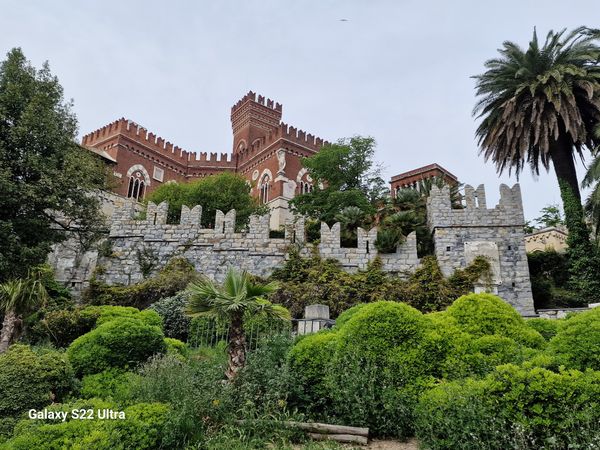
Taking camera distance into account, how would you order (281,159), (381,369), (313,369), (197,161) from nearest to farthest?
(381,369) → (313,369) → (281,159) → (197,161)

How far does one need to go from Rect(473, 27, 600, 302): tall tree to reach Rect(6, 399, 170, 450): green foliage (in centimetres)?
1677

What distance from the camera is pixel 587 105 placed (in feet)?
66.6

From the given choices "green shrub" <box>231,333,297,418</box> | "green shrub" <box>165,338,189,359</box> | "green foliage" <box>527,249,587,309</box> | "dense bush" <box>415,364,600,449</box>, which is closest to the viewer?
"dense bush" <box>415,364,600,449</box>

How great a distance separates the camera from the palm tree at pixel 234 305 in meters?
8.30

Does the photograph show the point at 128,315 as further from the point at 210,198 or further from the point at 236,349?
the point at 210,198

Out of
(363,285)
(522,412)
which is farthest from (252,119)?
(522,412)

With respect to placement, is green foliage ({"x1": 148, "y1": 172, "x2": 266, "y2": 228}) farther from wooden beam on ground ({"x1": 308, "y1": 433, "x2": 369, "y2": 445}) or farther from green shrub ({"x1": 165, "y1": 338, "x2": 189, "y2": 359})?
wooden beam on ground ({"x1": 308, "y1": 433, "x2": 369, "y2": 445})

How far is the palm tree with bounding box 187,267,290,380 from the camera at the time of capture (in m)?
8.30

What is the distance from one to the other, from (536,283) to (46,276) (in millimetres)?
17650

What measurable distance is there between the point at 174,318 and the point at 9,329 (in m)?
4.45

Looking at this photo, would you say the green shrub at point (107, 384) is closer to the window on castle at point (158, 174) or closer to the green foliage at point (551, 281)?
the green foliage at point (551, 281)

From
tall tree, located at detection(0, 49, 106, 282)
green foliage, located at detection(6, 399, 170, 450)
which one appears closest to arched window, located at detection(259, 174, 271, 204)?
tall tree, located at detection(0, 49, 106, 282)

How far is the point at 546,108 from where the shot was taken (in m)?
19.8

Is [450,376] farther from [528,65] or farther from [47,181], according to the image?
[528,65]
